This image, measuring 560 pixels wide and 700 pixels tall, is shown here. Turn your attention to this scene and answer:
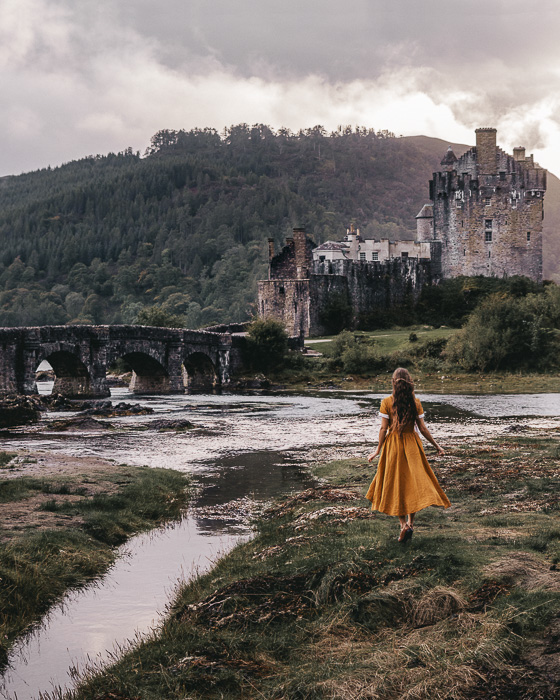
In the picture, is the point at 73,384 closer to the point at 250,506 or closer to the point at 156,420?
the point at 156,420

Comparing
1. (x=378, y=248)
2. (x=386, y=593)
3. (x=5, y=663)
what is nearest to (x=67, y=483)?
(x=5, y=663)

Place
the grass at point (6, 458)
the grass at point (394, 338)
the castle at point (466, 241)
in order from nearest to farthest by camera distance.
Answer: the grass at point (6, 458) → the grass at point (394, 338) → the castle at point (466, 241)

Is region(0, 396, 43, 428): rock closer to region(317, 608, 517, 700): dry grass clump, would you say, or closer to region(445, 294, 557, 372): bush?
region(317, 608, 517, 700): dry grass clump

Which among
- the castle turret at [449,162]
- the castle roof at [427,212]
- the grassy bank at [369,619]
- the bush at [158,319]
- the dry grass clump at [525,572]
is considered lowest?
the grassy bank at [369,619]

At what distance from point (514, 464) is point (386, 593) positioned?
32.9ft

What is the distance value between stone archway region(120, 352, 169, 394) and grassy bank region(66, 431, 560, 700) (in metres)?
42.6

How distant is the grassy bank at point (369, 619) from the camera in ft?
18.5

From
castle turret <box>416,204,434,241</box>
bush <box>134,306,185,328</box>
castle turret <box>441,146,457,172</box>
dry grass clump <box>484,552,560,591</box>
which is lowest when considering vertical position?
dry grass clump <box>484,552,560,591</box>

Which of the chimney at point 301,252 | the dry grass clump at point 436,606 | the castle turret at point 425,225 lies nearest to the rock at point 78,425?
the dry grass clump at point 436,606

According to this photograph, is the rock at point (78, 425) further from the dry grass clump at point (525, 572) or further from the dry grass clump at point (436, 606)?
the dry grass clump at point (436, 606)

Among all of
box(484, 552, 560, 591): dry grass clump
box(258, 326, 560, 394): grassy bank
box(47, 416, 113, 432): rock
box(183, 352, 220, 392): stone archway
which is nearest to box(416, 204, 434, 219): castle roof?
box(258, 326, 560, 394): grassy bank

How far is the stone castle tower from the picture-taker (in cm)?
7919

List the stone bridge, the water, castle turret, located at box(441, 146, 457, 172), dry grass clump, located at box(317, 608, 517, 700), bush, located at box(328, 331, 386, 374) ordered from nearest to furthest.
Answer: dry grass clump, located at box(317, 608, 517, 700) < the water < the stone bridge < bush, located at box(328, 331, 386, 374) < castle turret, located at box(441, 146, 457, 172)

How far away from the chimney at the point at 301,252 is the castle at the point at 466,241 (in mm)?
93
